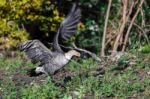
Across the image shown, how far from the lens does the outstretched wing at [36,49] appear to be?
8.41m

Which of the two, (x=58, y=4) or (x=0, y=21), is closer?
(x=0, y=21)

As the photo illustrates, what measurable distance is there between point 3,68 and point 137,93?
10.1ft

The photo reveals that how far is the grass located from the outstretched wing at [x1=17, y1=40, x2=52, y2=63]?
11.0 inches

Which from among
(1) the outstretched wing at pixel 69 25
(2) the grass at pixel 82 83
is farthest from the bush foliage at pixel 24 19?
(1) the outstretched wing at pixel 69 25

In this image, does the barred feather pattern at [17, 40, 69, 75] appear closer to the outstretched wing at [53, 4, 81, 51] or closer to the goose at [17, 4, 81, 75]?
the goose at [17, 4, 81, 75]

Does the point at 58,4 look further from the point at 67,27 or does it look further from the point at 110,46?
the point at 67,27

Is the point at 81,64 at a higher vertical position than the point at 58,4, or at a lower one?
lower

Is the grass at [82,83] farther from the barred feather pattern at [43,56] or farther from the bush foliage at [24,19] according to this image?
the bush foliage at [24,19]

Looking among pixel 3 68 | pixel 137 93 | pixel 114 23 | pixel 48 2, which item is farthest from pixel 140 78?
pixel 48 2

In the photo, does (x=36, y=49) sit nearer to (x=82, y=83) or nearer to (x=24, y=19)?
(x=82, y=83)

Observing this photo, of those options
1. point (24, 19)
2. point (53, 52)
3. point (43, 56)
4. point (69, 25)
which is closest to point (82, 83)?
point (53, 52)

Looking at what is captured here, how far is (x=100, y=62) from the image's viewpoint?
369 inches

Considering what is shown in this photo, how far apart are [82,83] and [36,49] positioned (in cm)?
122

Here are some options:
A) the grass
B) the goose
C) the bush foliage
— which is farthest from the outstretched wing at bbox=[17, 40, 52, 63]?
the bush foliage
